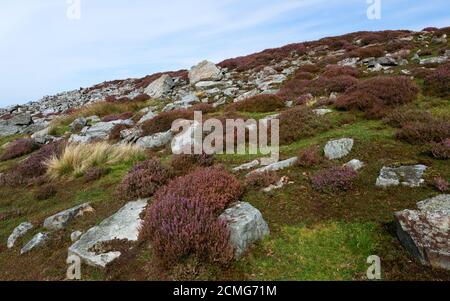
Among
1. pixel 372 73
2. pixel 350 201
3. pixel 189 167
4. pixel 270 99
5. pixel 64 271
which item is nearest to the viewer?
pixel 64 271

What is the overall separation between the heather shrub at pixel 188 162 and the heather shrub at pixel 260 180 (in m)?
2.58

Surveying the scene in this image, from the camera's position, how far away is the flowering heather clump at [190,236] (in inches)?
262

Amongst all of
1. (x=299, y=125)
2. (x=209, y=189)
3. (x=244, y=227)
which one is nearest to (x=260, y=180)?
(x=209, y=189)

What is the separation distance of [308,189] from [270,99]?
1097 centimetres

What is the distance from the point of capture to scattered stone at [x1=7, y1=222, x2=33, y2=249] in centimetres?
981

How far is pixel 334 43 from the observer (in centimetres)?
4244

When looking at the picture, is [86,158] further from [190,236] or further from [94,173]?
[190,236]

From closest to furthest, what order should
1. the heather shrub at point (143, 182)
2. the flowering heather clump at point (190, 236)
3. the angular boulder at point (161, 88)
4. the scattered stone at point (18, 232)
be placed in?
the flowering heather clump at point (190, 236) < the scattered stone at point (18, 232) < the heather shrub at point (143, 182) < the angular boulder at point (161, 88)

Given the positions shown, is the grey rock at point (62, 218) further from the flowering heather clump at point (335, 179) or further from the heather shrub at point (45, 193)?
the flowering heather clump at point (335, 179)

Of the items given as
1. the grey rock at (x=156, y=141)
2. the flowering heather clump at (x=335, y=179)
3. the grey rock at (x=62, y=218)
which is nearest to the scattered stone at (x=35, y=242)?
the grey rock at (x=62, y=218)

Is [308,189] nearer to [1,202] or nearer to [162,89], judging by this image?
[1,202]

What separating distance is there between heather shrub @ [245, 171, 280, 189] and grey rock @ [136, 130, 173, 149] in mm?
8040

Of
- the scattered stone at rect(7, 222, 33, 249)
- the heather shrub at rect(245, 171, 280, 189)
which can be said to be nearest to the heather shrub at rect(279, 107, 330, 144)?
the heather shrub at rect(245, 171, 280, 189)

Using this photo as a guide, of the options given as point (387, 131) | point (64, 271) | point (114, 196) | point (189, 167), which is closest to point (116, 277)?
point (64, 271)
